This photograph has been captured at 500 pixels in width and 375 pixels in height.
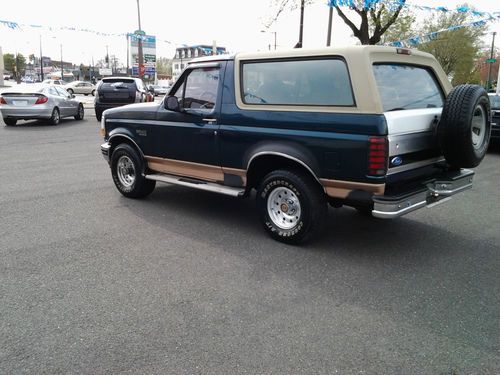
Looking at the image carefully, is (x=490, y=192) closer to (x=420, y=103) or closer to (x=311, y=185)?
(x=420, y=103)

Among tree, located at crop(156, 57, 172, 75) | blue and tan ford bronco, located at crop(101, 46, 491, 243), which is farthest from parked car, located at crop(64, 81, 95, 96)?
tree, located at crop(156, 57, 172, 75)

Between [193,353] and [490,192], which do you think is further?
[490,192]

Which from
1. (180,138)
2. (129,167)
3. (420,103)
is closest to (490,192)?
(420,103)

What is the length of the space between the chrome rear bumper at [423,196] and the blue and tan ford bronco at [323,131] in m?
0.01

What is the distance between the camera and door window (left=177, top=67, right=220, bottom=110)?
5316mm

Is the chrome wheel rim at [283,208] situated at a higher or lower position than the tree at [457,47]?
lower

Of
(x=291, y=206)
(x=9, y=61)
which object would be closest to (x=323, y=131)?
(x=291, y=206)

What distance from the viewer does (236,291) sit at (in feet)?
12.2

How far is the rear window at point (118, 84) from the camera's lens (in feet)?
54.7

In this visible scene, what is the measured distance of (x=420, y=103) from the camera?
4.86 m

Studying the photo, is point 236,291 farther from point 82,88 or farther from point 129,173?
point 82,88

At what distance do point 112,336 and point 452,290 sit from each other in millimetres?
2696

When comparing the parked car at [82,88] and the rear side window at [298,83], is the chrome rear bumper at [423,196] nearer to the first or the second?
the rear side window at [298,83]

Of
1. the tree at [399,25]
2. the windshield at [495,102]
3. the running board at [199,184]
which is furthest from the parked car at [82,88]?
the running board at [199,184]
